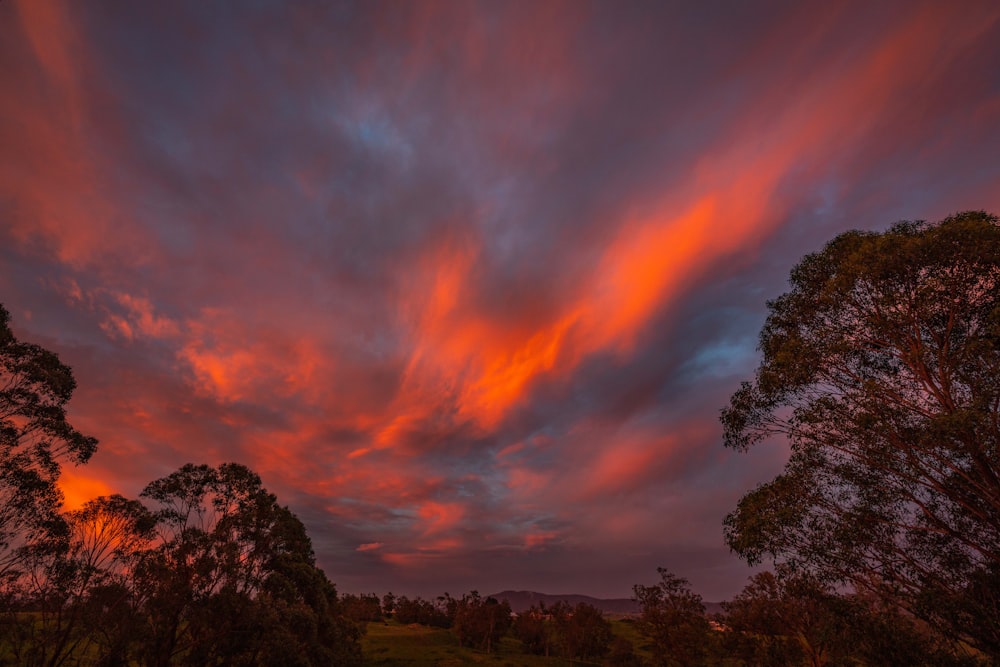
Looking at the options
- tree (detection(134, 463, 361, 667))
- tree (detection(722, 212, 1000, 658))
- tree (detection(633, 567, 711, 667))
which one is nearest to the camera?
tree (detection(722, 212, 1000, 658))

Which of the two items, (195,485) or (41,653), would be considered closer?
(41,653)

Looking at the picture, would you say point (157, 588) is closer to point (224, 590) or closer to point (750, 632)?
point (224, 590)

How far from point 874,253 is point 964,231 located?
9.59ft

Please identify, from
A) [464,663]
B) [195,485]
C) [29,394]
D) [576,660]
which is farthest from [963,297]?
[576,660]

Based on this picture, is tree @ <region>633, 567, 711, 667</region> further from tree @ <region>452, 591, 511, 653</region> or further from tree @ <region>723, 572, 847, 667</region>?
tree @ <region>452, 591, 511, 653</region>

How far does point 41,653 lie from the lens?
34.1 metres

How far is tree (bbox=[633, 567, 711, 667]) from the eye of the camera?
5325cm

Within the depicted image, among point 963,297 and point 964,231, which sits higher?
point 964,231

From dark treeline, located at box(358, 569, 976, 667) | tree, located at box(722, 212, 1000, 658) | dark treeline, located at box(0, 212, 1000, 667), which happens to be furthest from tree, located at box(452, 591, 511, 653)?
tree, located at box(722, 212, 1000, 658)

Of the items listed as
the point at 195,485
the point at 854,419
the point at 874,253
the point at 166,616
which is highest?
the point at 874,253

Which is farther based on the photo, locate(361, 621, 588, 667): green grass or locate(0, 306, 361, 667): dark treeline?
locate(361, 621, 588, 667): green grass

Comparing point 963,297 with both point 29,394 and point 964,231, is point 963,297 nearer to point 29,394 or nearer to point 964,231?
point 964,231

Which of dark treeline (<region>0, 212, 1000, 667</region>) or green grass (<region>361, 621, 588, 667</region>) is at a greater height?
dark treeline (<region>0, 212, 1000, 667</region>)

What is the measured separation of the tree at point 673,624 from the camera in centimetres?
5325
